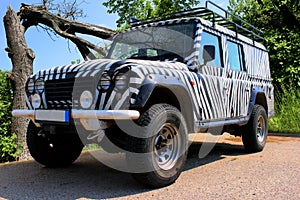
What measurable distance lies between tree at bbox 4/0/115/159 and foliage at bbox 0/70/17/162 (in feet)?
0.42

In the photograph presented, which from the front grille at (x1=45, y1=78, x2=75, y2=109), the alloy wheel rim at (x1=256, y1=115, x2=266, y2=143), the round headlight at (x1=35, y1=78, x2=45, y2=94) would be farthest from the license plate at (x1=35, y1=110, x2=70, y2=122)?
the alloy wheel rim at (x1=256, y1=115, x2=266, y2=143)

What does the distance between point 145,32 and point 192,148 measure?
2.83 meters

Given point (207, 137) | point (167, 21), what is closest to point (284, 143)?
point (207, 137)

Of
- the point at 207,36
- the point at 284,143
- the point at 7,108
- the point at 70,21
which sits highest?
the point at 70,21

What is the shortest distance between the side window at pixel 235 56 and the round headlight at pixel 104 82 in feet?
9.62

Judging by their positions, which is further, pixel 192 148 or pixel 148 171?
pixel 192 148

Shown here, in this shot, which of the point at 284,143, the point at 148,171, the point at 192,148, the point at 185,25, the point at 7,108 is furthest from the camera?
the point at 284,143

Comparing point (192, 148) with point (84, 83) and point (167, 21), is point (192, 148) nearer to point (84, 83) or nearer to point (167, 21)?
point (167, 21)

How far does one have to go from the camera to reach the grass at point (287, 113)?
10.1 m

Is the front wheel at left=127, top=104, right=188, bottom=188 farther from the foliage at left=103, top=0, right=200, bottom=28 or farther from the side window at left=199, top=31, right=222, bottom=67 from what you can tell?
the foliage at left=103, top=0, right=200, bottom=28

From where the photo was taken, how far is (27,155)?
20.8 feet

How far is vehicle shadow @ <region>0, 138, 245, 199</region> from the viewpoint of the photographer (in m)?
3.90

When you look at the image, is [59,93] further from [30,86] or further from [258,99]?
[258,99]

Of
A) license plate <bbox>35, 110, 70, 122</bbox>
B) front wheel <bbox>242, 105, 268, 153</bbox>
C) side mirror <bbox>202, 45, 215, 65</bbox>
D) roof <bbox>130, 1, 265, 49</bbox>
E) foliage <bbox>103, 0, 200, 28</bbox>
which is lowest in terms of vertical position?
front wheel <bbox>242, 105, 268, 153</bbox>
